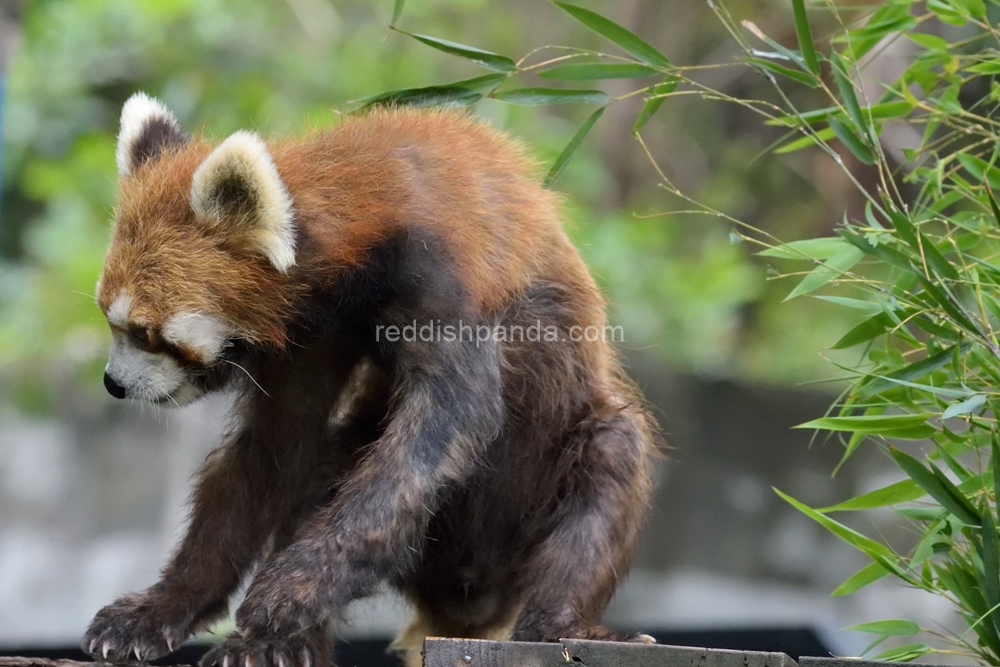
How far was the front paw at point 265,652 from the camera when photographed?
9.48ft

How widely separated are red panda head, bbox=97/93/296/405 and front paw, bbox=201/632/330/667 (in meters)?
0.82

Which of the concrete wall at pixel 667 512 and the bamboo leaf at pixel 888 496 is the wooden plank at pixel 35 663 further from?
the concrete wall at pixel 667 512

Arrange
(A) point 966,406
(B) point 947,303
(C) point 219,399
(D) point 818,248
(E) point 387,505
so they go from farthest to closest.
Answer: (C) point 219,399
(D) point 818,248
(E) point 387,505
(B) point 947,303
(A) point 966,406

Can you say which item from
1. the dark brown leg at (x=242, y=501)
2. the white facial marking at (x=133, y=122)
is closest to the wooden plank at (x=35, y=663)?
the dark brown leg at (x=242, y=501)

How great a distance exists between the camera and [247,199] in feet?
9.94

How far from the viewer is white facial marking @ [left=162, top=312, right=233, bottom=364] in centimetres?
305

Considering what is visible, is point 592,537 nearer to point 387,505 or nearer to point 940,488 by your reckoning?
point 387,505

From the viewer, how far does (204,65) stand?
27.6 feet

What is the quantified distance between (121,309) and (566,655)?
1.65 m

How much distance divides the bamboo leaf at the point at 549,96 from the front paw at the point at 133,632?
6.60 feet

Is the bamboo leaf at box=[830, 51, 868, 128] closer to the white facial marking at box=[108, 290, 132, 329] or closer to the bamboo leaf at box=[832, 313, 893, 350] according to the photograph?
the bamboo leaf at box=[832, 313, 893, 350]

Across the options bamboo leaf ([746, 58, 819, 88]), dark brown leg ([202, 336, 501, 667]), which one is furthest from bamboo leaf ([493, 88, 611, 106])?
dark brown leg ([202, 336, 501, 667])

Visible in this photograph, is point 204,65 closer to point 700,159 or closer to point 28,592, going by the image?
point 28,592

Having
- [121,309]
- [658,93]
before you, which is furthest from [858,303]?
[121,309]
